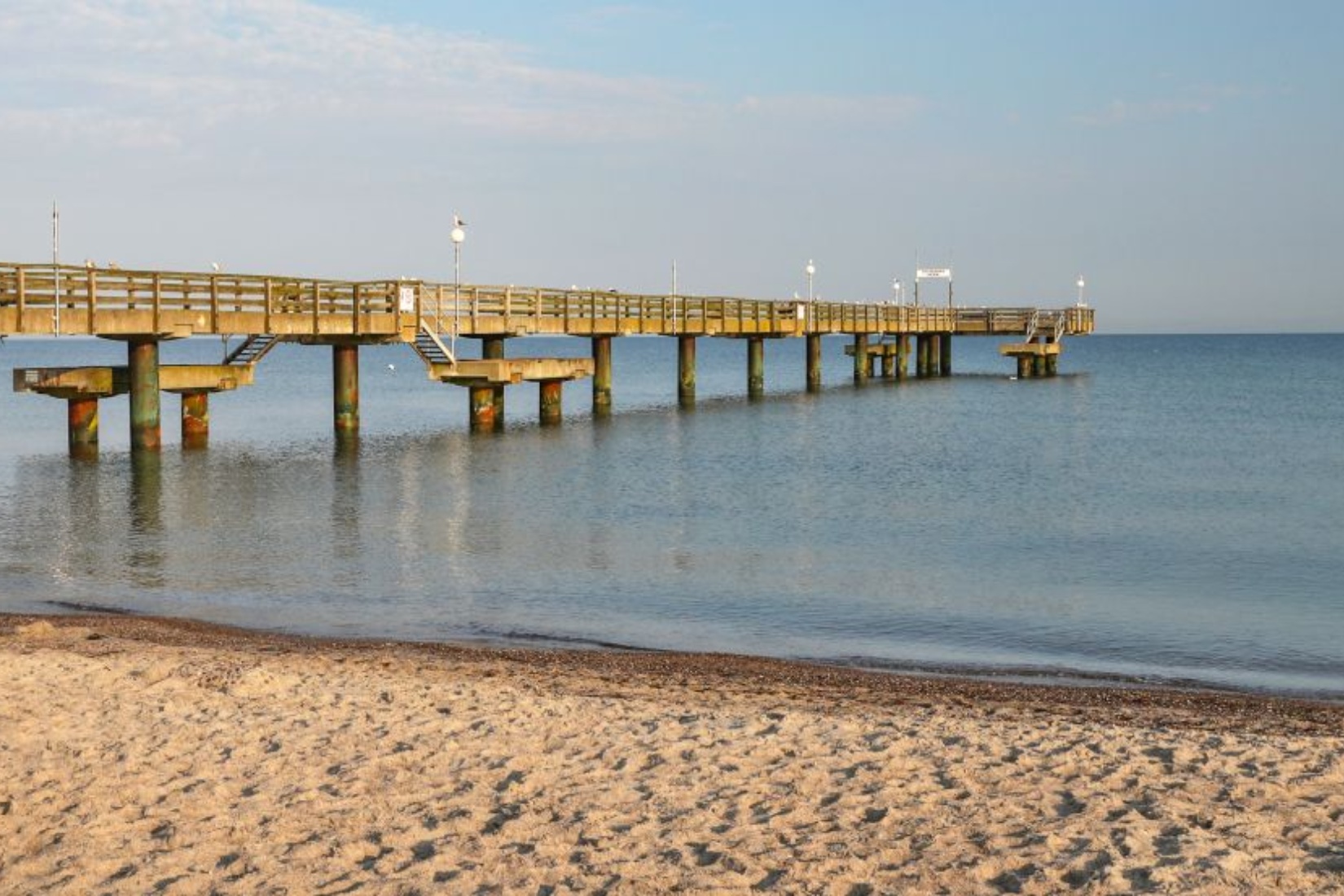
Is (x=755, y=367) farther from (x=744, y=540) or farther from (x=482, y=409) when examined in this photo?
(x=744, y=540)

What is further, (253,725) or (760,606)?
(760,606)

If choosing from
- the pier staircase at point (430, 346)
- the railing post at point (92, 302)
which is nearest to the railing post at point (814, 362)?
the pier staircase at point (430, 346)

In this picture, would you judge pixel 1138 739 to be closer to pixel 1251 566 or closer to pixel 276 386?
pixel 1251 566

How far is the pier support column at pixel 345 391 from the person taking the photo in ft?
131

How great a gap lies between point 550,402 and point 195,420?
11.4 metres

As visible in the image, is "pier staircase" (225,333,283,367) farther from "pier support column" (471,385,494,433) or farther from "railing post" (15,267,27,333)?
"railing post" (15,267,27,333)

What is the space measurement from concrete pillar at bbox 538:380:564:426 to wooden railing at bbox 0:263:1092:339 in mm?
2079

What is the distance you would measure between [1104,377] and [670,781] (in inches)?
3620

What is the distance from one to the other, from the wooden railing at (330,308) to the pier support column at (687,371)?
2237 mm

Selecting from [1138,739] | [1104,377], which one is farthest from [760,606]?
[1104,377]

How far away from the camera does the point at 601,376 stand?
52.2 meters

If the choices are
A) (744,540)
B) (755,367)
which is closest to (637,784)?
(744,540)

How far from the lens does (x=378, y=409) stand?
6141 centimetres

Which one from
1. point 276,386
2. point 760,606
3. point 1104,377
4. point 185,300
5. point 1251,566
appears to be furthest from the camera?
point 1104,377
